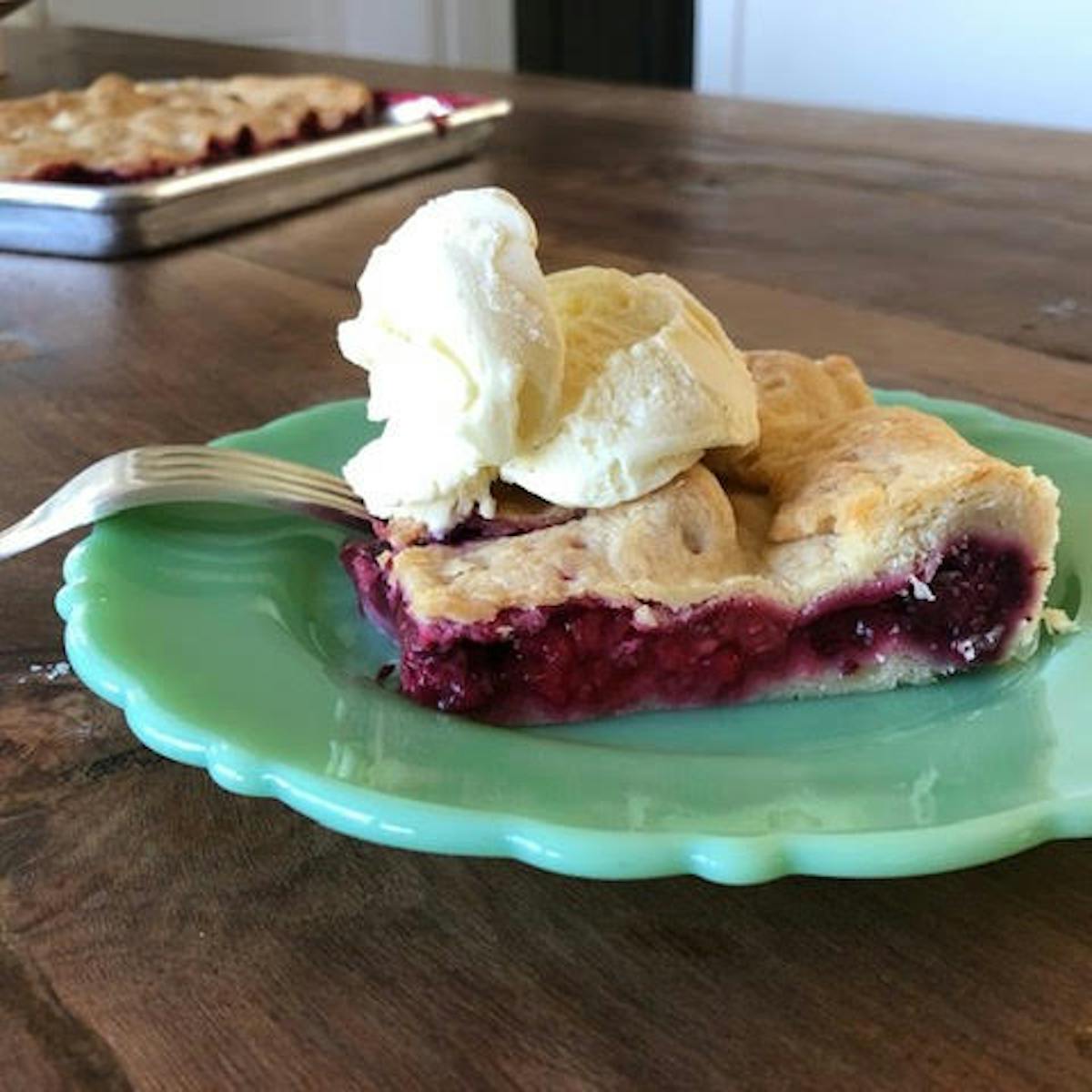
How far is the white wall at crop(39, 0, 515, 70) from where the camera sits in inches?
172

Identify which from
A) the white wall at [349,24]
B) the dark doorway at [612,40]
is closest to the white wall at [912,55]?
the white wall at [349,24]

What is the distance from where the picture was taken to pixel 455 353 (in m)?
0.71

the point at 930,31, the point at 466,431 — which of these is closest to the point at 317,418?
the point at 466,431

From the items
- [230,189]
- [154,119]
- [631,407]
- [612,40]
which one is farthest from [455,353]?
[612,40]

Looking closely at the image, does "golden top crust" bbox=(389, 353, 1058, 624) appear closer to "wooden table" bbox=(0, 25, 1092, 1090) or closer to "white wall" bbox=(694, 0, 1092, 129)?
"wooden table" bbox=(0, 25, 1092, 1090)

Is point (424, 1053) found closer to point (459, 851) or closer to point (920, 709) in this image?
point (459, 851)

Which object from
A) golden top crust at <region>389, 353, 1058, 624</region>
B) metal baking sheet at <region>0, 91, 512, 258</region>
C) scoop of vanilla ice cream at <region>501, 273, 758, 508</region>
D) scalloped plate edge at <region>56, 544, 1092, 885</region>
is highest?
scoop of vanilla ice cream at <region>501, 273, 758, 508</region>

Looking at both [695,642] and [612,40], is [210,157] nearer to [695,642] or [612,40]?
[695,642]

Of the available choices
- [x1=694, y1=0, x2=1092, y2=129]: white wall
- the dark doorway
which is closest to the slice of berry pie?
[x1=694, y1=0, x2=1092, y2=129]: white wall

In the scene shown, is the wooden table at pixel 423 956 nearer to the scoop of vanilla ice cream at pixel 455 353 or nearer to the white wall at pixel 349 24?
the scoop of vanilla ice cream at pixel 455 353

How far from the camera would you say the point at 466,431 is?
701mm

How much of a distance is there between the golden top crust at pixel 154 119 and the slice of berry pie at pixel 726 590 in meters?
1.00

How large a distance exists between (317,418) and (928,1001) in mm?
534

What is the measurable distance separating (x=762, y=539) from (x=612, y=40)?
486 cm
